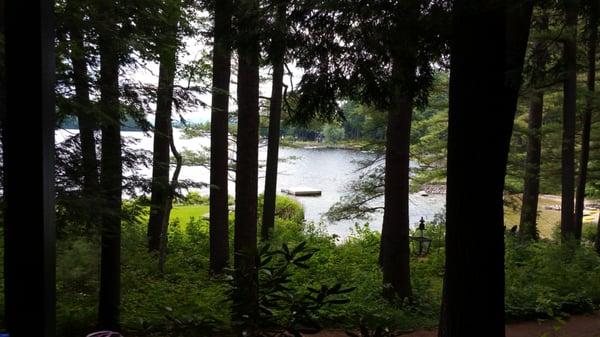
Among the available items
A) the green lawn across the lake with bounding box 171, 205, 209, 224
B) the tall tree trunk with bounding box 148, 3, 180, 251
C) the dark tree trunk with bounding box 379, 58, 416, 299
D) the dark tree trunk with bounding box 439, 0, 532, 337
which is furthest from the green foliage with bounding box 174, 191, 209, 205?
the dark tree trunk with bounding box 439, 0, 532, 337

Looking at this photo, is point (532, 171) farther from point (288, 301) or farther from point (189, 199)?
point (288, 301)

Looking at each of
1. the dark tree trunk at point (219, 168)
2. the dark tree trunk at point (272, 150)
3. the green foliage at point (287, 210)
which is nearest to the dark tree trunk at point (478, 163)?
the dark tree trunk at point (272, 150)

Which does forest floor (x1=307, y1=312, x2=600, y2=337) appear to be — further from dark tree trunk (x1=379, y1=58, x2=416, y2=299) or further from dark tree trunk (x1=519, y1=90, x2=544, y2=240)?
dark tree trunk (x1=519, y1=90, x2=544, y2=240)

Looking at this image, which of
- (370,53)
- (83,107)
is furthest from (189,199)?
(370,53)

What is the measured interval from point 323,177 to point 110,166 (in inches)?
862

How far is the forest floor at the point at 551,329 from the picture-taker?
21.1ft

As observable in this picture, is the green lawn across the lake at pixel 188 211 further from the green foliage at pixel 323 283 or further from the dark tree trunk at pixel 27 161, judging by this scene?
the dark tree trunk at pixel 27 161

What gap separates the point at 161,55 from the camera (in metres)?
5.64

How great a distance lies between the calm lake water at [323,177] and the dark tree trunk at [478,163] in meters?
9.42

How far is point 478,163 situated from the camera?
3195mm

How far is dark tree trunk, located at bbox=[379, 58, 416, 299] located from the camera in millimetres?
8195

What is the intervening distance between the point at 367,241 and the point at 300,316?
12995mm

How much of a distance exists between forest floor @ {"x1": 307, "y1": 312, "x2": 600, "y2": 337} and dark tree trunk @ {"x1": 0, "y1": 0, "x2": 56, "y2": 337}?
17.1 ft

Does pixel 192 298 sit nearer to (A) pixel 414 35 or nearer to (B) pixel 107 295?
(B) pixel 107 295
